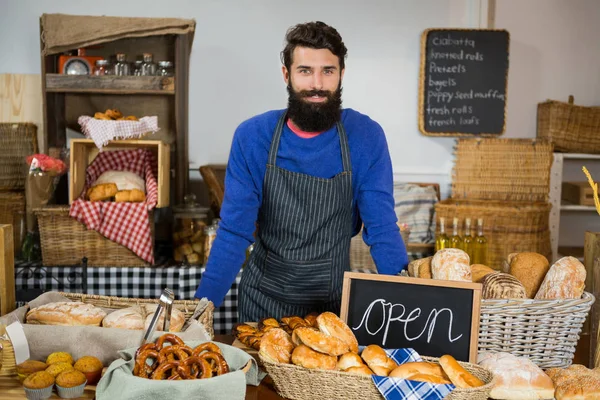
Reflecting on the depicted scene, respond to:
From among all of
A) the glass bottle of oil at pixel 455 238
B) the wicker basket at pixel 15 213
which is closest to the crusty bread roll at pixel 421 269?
the glass bottle of oil at pixel 455 238

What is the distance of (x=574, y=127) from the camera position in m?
5.04

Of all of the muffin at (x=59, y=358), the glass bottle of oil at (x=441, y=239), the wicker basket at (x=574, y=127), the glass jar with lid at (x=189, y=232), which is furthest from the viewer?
the wicker basket at (x=574, y=127)

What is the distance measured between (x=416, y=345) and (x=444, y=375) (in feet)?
0.62

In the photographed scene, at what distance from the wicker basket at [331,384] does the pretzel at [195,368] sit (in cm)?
17

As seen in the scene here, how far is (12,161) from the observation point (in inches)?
185

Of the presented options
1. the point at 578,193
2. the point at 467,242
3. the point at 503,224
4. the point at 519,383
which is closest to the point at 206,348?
the point at 519,383

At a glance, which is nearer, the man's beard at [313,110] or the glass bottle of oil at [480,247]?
the man's beard at [313,110]

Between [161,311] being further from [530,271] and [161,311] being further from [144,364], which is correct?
[530,271]

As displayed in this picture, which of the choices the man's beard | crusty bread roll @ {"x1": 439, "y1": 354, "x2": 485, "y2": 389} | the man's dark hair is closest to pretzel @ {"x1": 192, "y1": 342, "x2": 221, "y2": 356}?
crusty bread roll @ {"x1": 439, "y1": 354, "x2": 485, "y2": 389}

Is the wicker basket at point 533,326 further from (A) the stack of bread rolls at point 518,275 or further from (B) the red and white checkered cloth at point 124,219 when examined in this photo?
(B) the red and white checkered cloth at point 124,219

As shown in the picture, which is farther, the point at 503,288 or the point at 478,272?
the point at 478,272

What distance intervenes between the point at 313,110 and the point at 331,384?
1.08m

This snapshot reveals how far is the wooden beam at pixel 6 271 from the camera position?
1.94 m

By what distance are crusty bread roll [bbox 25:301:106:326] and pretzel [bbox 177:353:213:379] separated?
47 cm
